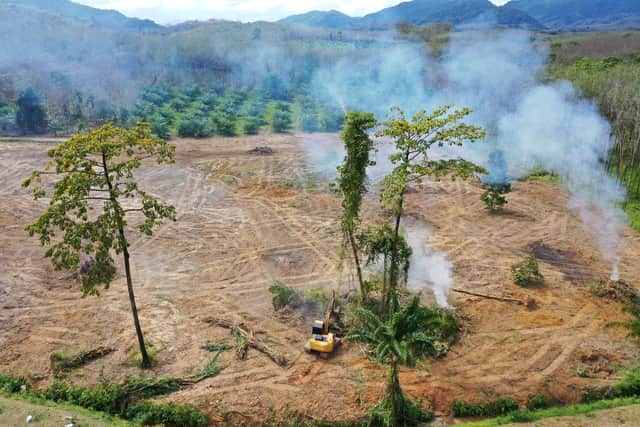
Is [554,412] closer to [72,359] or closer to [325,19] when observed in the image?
[72,359]

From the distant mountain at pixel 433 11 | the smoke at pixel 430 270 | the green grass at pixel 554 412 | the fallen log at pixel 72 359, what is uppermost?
the distant mountain at pixel 433 11

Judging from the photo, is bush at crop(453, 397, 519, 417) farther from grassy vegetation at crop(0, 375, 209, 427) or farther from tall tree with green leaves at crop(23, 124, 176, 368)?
tall tree with green leaves at crop(23, 124, 176, 368)

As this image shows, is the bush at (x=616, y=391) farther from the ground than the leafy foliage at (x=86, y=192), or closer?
closer

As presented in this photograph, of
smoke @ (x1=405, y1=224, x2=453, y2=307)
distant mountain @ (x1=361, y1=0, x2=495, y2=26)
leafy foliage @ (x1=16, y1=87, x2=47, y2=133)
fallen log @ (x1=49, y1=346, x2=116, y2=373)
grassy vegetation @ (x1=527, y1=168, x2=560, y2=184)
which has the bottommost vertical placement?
fallen log @ (x1=49, y1=346, x2=116, y2=373)

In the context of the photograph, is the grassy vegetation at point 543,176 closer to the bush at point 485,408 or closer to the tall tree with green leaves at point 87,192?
the bush at point 485,408

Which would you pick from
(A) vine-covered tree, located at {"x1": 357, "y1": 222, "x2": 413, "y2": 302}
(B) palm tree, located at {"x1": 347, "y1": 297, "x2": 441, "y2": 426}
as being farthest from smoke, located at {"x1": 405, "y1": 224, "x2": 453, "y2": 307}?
(B) palm tree, located at {"x1": 347, "y1": 297, "x2": 441, "y2": 426}

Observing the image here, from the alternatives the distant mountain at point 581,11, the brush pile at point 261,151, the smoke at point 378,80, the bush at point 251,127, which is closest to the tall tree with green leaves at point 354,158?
the brush pile at point 261,151
